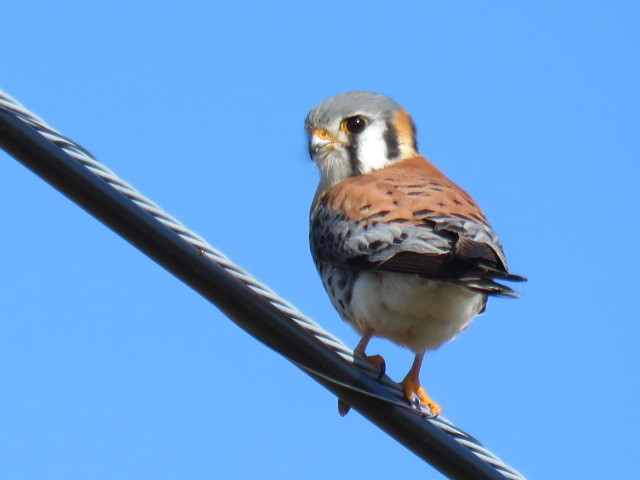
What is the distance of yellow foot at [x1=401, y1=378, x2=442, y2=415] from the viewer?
5.44m

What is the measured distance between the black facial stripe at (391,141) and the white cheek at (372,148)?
0.04 m

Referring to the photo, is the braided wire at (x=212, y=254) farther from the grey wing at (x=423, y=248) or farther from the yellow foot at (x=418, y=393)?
the yellow foot at (x=418, y=393)

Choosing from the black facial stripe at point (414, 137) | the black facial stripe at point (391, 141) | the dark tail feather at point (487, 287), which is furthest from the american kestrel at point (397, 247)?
the black facial stripe at point (414, 137)

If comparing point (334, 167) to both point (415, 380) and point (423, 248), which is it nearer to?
point (415, 380)

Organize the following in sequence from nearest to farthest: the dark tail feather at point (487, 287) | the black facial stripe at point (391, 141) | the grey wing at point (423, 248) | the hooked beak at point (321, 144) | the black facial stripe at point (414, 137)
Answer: the dark tail feather at point (487, 287) < the grey wing at point (423, 248) < the hooked beak at point (321, 144) < the black facial stripe at point (391, 141) < the black facial stripe at point (414, 137)

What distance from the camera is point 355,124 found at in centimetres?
668

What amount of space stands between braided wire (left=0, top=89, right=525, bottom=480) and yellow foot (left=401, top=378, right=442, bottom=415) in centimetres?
194

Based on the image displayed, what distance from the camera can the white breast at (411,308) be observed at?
15.9ft

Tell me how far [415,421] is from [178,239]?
0.87 meters

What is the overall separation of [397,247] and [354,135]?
2054 millimetres

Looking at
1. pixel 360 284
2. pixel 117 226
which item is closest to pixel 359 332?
pixel 360 284

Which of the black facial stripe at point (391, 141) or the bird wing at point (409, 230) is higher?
the black facial stripe at point (391, 141)

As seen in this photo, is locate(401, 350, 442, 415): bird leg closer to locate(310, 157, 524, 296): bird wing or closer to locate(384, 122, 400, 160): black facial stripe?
locate(310, 157, 524, 296): bird wing

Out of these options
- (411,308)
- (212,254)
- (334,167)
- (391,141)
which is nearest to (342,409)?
(411,308)
